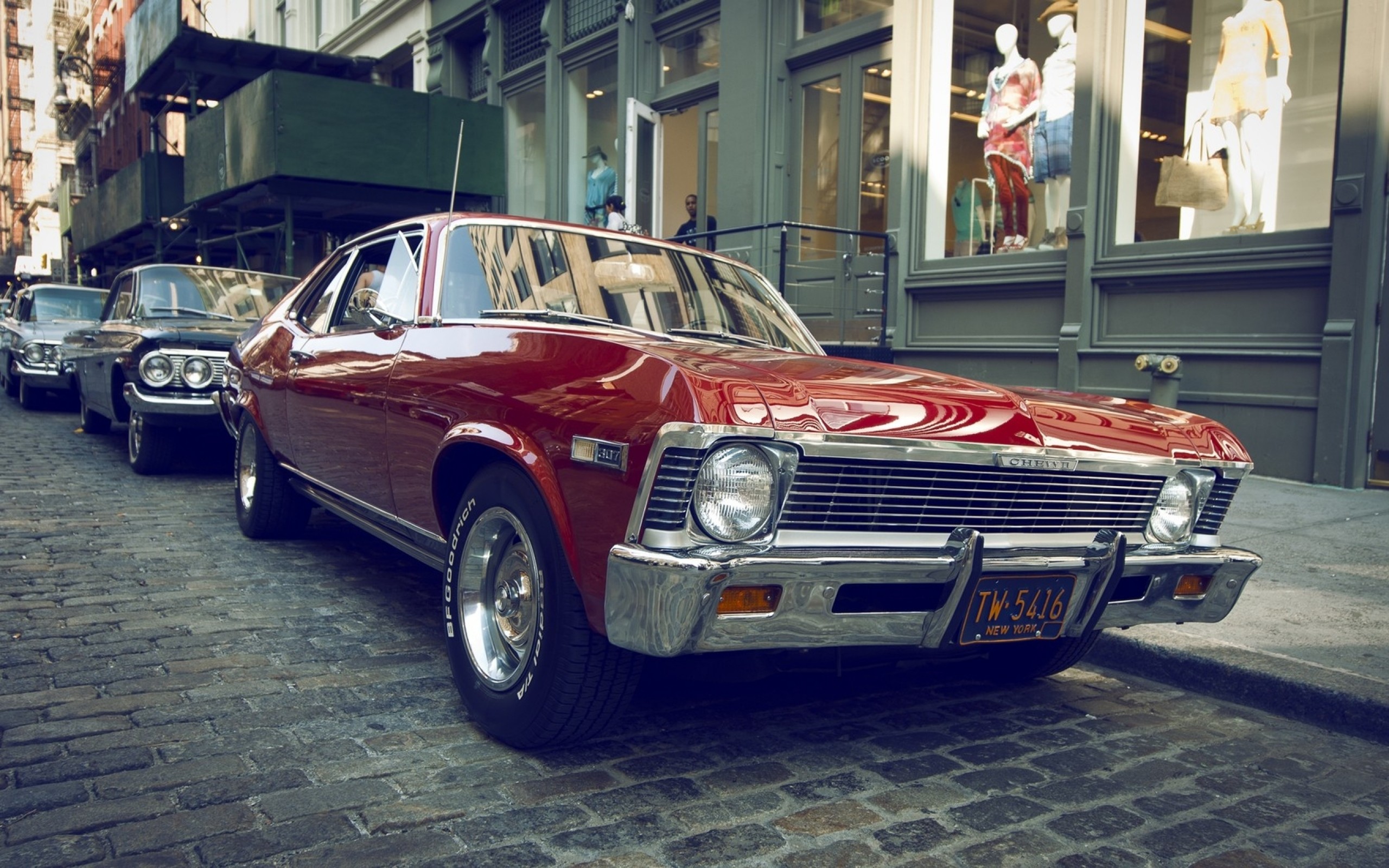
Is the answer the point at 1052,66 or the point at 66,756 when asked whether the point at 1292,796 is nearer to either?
the point at 66,756

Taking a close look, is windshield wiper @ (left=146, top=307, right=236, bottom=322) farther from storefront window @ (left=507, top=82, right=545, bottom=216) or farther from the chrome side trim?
storefront window @ (left=507, top=82, right=545, bottom=216)

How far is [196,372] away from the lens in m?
7.96

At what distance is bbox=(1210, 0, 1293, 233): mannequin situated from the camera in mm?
8195

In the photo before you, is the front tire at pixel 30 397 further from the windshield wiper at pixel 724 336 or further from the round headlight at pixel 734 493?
the round headlight at pixel 734 493

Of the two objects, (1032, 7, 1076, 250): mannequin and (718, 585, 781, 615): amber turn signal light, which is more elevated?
(1032, 7, 1076, 250): mannequin

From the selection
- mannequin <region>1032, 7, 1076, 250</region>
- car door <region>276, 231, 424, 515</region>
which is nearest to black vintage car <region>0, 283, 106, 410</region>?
car door <region>276, 231, 424, 515</region>

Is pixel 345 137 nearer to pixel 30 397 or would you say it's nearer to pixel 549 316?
pixel 30 397

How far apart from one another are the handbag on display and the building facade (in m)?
0.02

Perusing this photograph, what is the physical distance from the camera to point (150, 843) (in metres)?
2.49

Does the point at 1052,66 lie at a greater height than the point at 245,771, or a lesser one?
greater

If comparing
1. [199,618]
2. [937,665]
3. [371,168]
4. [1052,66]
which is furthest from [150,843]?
[371,168]

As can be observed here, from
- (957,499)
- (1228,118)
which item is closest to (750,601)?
(957,499)

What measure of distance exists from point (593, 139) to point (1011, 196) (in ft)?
24.9

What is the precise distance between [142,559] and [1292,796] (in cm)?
495
